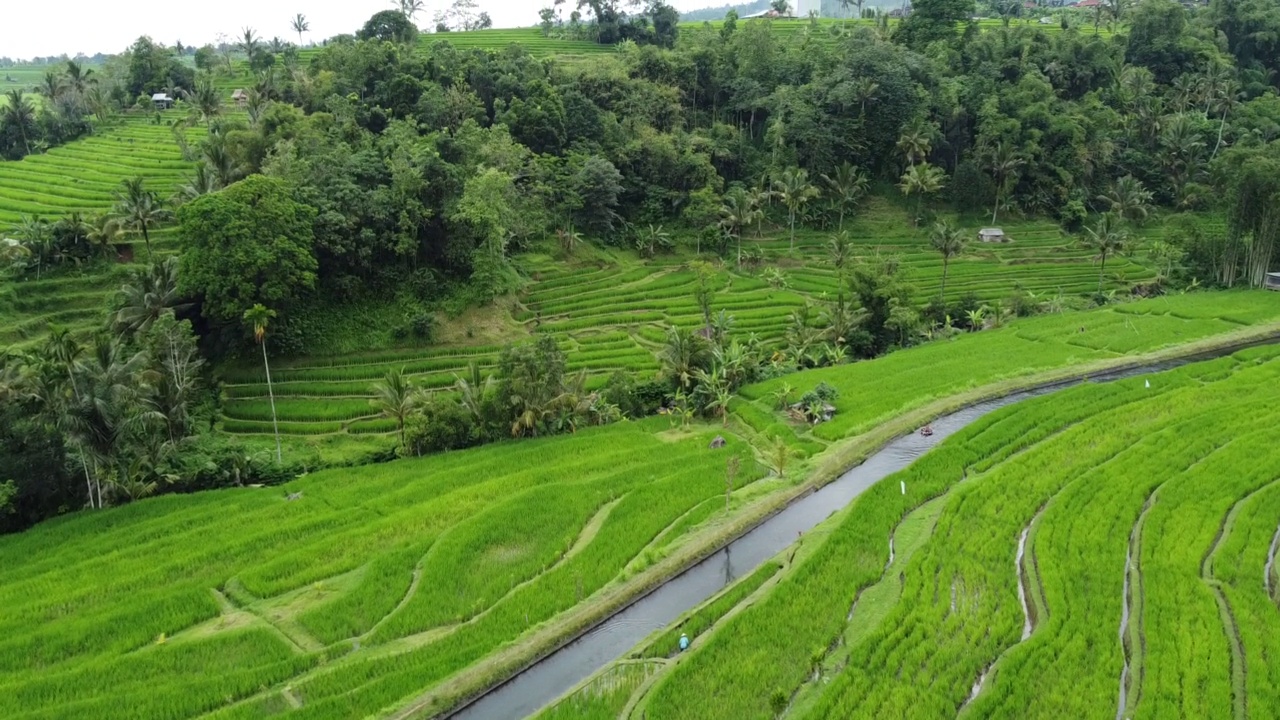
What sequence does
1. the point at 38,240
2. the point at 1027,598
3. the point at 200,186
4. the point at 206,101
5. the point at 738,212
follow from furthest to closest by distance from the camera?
the point at 206,101 < the point at 738,212 < the point at 200,186 < the point at 38,240 < the point at 1027,598

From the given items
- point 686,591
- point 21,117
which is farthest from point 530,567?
point 21,117

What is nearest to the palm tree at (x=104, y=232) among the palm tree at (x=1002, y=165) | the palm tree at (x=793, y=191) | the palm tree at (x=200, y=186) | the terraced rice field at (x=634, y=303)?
the palm tree at (x=200, y=186)

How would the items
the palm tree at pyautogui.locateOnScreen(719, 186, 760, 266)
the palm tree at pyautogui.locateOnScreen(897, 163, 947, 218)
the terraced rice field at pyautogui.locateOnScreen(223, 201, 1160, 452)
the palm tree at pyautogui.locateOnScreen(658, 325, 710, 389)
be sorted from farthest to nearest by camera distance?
the palm tree at pyautogui.locateOnScreen(897, 163, 947, 218) < the palm tree at pyautogui.locateOnScreen(719, 186, 760, 266) < the terraced rice field at pyautogui.locateOnScreen(223, 201, 1160, 452) < the palm tree at pyautogui.locateOnScreen(658, 325, 710, 389)

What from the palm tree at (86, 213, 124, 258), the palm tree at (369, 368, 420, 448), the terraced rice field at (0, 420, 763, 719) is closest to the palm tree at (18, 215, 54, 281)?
the palm tree at (86, 213, 124, 258)

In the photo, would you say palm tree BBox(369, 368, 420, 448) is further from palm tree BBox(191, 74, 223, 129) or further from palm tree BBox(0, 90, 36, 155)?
palm tree BBox(0, 90, 36, 155)

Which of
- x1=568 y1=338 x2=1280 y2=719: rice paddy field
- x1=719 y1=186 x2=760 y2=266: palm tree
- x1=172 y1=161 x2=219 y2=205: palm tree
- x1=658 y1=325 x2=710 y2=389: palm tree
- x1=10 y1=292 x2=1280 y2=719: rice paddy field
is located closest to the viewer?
x1=568 y1=338 x2=1280 y2=719: rice paddy field

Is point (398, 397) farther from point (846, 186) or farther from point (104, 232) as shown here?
point (846, 186)
